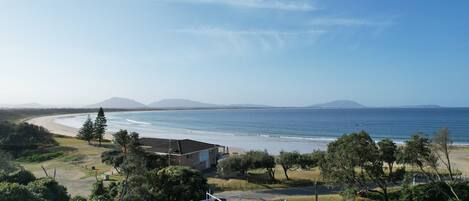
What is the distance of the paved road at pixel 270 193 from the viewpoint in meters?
32.5

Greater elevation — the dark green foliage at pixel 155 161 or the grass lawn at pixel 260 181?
the dark green foliage at pixel 155 161

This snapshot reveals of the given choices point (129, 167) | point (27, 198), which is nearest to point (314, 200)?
point (129, 167)

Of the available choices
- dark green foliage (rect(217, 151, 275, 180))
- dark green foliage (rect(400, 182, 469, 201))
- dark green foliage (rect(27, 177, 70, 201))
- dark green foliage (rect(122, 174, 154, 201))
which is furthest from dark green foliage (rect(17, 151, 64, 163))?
dark green foliage (rect(400, 182, 469, 201))

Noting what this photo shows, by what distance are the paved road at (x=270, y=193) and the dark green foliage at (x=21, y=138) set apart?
39.0 meters

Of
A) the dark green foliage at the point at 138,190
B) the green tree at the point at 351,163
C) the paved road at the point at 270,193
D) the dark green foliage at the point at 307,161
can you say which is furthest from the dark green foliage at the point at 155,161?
the green tree at the point at 351,163

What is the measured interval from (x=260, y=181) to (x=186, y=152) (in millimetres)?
8608

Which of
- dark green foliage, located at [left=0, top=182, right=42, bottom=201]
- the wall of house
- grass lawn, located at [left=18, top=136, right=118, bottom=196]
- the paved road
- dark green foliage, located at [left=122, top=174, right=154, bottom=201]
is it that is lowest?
the paved road

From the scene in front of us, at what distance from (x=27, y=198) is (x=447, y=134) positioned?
24.5m

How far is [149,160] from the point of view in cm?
3791

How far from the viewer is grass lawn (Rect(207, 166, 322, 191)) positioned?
3653 centimetres

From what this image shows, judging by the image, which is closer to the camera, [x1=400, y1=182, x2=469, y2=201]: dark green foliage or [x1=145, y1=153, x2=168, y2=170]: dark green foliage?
[x1=400, y1=182, x2=469, y2=201]: dark green foliage

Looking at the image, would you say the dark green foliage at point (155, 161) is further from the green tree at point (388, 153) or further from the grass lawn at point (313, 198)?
the green tree at point (388, 153)

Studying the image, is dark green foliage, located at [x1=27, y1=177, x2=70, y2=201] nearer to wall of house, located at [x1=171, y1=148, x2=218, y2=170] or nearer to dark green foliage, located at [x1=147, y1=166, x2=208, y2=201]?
dark green foliage, located at [x1=147, y1=166, x2=208, y2=201]

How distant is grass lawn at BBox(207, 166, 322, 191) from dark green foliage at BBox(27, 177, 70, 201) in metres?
15.1
